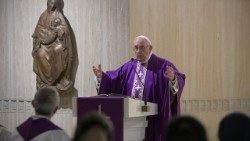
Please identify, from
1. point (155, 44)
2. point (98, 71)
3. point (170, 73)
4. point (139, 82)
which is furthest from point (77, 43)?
point (170, 73)

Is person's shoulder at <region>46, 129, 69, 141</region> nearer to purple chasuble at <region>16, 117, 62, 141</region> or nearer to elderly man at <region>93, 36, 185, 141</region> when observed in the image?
purple chasuble at <region>16, 117, 62, 141</region>

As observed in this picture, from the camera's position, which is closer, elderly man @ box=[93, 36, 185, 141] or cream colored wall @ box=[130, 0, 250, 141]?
elderly man @ box=[93, 36, 185, 141]

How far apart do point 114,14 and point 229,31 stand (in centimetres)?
220

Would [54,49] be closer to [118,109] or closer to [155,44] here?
[155,44]

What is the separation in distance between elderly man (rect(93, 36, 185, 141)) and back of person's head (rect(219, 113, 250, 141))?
3564mm

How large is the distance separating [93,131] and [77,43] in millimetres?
6447

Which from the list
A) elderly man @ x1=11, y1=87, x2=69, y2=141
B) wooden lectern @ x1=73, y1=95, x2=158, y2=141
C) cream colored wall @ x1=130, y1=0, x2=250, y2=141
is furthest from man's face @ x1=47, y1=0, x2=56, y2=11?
elderly man @ x1=11, y1=87, x2=69, y2=141

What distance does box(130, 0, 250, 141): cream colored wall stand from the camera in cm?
765

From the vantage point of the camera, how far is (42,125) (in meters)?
3.41

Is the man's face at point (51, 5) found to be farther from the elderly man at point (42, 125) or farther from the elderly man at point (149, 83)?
the elderly man at point (42, 125)

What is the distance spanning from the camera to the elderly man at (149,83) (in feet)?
17.1

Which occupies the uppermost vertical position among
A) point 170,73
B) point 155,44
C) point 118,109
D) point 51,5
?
point 51,5

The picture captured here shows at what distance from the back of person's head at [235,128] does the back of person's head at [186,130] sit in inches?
6.3

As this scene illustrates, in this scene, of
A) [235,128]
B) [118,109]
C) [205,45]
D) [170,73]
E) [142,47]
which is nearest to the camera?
[235,128]
